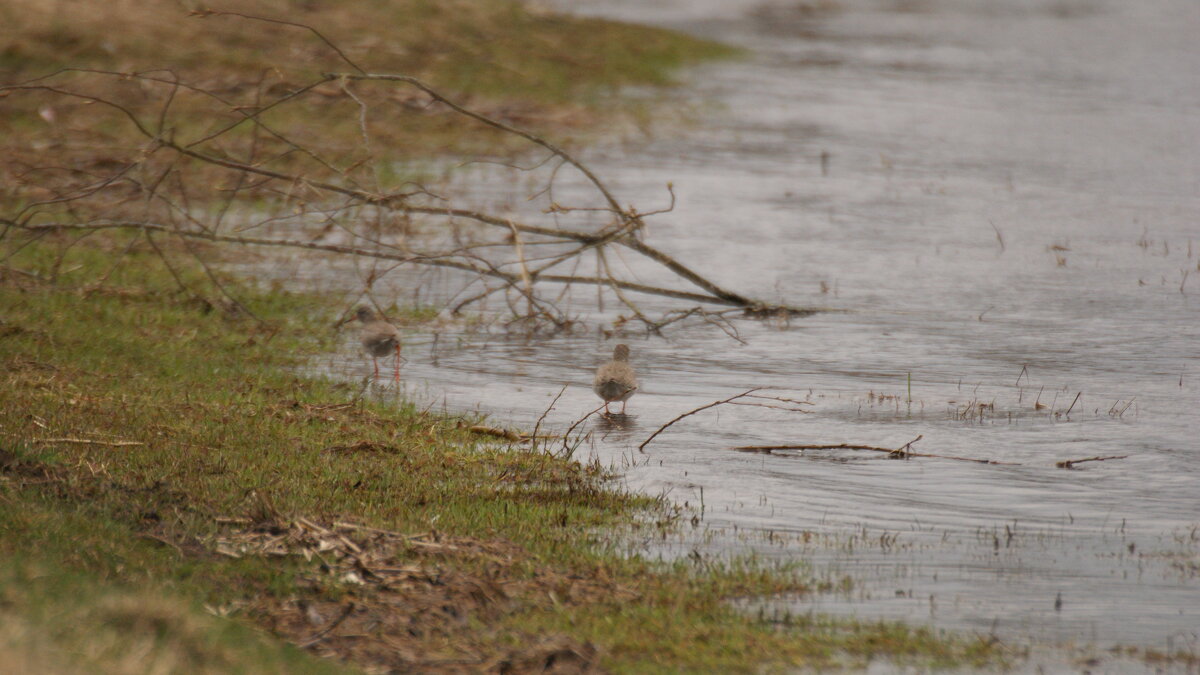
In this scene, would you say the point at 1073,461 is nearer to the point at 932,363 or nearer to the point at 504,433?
the point at 932,363

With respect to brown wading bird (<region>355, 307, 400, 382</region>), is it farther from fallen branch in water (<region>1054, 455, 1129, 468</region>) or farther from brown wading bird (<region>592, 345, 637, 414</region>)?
fallen branch in water (<region>1054, 455, 1129, 468</region>)

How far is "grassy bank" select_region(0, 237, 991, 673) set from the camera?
582 cm

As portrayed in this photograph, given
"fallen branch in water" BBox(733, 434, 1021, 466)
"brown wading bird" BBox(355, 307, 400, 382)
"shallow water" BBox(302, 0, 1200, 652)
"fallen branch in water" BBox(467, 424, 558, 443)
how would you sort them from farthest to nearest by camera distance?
"brown wading bird" BBox(355, 307, 400, 382)
"fallen branch in water" BBox(467, 424, 558, 443)
"fallen branch in water" BBox(733, 434, 1021, 466)
"shallow water" BBox(302, 0, 1200, 652)

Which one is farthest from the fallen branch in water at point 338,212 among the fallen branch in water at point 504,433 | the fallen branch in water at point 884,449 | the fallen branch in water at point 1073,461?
the fallen branch in water at point 1073,461

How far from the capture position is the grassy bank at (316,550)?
5.82m

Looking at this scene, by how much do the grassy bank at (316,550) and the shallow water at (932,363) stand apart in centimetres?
55

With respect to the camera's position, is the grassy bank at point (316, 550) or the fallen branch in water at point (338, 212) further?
the fallen branch in water at point (338, 212)

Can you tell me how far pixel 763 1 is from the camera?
55.6m

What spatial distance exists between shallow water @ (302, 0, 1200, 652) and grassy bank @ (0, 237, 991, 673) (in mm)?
552

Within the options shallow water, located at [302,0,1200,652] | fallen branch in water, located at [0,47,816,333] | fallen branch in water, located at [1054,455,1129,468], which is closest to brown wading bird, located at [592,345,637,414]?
shallow water, located at [302,0,1200,652]

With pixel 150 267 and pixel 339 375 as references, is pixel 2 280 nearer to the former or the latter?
pixel 150 267

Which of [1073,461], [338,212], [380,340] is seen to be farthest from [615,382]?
[338,212]

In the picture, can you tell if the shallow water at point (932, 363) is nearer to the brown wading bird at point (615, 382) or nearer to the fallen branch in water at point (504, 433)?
the brown wading bird at point (615, 382)

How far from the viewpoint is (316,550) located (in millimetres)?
6863
